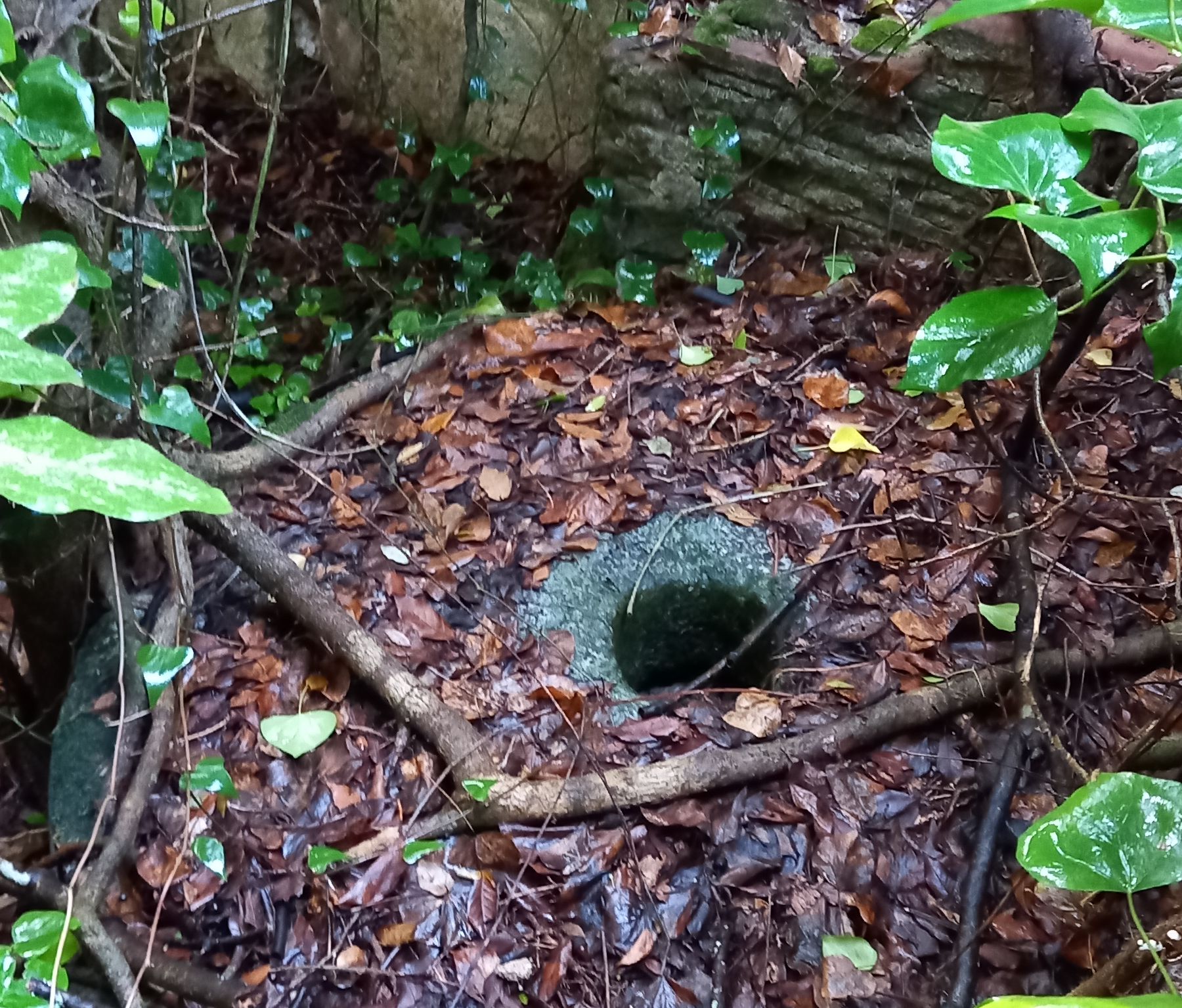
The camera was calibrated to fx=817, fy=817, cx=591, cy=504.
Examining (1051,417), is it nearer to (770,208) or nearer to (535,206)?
(770,208)

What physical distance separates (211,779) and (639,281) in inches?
92.4

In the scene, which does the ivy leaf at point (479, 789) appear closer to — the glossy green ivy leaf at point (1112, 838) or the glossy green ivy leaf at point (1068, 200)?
the glossy green ivy leaf at point (1112, 838)

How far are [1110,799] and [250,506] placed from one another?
2493 mm

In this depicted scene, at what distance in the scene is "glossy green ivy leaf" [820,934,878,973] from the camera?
159cm

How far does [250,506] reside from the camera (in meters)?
2.68

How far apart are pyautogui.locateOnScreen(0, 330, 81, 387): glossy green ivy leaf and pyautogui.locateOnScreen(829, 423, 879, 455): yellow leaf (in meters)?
2.31

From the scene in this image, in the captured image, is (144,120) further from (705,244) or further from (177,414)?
(705,244)

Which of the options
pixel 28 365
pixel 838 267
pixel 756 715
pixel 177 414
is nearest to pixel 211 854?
pixel 177 414

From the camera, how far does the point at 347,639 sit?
2193 mm

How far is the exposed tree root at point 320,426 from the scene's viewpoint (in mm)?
2648

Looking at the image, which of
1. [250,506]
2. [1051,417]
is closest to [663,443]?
[1051,417]

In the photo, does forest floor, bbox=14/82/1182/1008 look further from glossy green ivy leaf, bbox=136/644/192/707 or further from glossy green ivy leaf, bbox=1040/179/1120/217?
glossy green ivy leaf, bbox=1040/179/1120/217

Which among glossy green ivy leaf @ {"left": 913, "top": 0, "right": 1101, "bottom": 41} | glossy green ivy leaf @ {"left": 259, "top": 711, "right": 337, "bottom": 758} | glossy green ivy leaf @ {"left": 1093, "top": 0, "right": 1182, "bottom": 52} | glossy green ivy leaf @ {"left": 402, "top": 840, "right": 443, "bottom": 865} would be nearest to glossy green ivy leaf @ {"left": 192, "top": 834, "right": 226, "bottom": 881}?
glossy green ivy leaf @ {"left": 259, "top": 711, "right": 337, "bottom": 758}

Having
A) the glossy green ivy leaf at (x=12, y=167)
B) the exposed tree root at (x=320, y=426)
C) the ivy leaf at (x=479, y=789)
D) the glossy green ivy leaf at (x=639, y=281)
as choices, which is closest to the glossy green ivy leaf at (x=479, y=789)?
the ivy leaf at (x=479, y=789)
